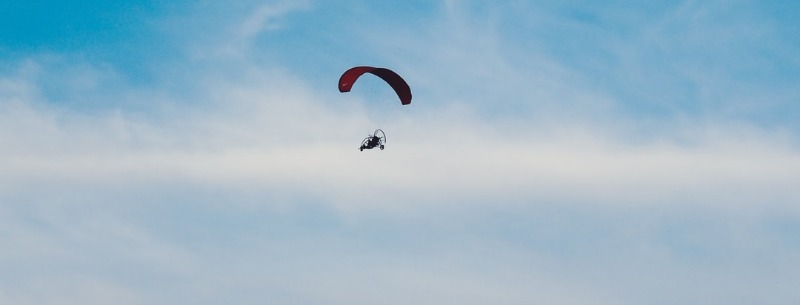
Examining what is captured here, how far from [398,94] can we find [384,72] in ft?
8.29

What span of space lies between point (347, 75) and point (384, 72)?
8.32 ft

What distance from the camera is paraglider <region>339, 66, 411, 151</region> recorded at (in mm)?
76500

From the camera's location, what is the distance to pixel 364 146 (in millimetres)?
79562

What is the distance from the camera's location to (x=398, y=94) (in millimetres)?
79562

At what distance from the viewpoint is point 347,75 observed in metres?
76.4

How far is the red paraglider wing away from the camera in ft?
251

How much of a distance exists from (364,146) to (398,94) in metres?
3.97

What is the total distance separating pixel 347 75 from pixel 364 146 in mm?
5438

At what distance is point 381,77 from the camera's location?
7869 centimetres

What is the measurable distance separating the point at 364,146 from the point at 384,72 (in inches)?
204

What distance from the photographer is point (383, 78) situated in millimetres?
78750

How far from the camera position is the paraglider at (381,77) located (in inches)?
3012

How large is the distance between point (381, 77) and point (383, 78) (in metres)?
0.15

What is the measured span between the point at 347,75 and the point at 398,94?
4539 millimetres
